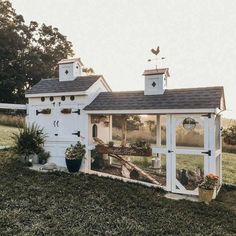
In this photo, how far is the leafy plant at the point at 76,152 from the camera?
1032 centimetres

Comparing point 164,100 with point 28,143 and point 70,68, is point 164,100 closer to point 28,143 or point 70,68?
point 70,68

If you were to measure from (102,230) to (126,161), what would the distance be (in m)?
4.61

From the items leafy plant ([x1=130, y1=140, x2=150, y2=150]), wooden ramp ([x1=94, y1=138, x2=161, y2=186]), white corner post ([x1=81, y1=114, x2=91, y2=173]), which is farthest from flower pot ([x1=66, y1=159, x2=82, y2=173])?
leafy plant ([x1=130, y1=140, x2=150, y2=150])

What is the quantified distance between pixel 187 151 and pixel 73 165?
165 inches

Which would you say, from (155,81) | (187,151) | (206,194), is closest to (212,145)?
(187,151)

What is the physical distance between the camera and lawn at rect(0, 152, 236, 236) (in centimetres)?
567

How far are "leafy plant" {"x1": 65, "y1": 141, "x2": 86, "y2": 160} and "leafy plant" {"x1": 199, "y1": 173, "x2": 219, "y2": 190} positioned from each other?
177 inches

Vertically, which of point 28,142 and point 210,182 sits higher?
point 28,142

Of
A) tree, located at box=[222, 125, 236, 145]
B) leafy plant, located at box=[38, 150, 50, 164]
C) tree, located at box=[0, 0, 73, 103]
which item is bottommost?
leafy plant, located at box=[38, 150, 50, 164]

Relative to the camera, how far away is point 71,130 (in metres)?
11.0

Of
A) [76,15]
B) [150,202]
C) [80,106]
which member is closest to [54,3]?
[76,15]

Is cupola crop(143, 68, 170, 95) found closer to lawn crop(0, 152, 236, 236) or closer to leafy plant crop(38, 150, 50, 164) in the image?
lawn crop(0, 152, 236, 236)

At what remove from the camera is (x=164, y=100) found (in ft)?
30.8

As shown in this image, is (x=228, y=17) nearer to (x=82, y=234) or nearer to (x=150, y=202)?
(x=150, y=202)
